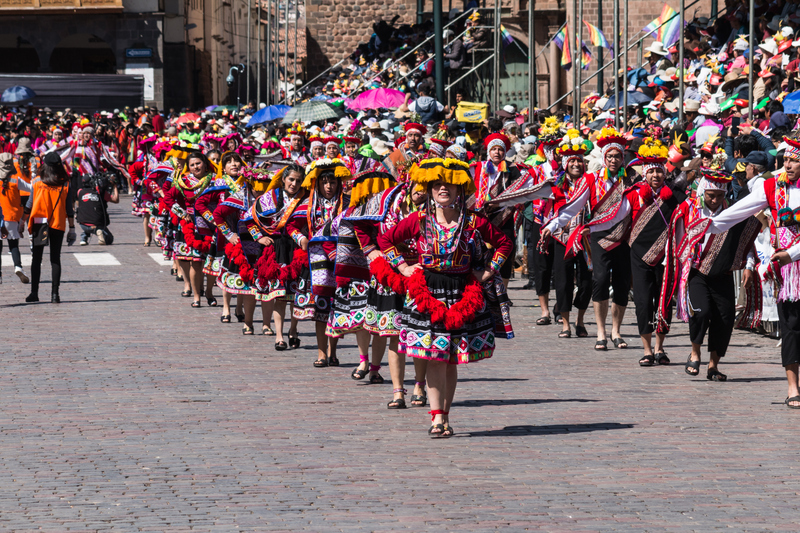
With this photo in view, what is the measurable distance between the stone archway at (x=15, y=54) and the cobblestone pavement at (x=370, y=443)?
55733mm

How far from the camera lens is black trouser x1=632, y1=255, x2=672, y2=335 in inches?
461

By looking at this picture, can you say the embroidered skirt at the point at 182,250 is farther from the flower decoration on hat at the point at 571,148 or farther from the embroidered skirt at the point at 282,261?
the flower decoration on hat at the point at 571,148

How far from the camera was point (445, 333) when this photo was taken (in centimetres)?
821

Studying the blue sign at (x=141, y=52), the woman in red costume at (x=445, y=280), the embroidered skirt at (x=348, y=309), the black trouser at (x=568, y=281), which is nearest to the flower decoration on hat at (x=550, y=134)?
the black trouser at (x=568, y=281)

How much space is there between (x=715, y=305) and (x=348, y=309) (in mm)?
2958

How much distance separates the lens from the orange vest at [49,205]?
1617 centimetres

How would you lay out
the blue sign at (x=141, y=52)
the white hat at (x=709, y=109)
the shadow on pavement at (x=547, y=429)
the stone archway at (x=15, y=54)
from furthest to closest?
the stone archway at (x=15, y=54)
the blue sign at (x=141, y=52)
the white hat at (x=709, y=109)
the shadow on pavement at (x=547, y=429)

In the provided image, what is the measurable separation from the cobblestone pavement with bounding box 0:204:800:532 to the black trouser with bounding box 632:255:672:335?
40cm

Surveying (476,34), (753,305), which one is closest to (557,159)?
(753,305)

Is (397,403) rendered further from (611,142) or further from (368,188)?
(611,142)

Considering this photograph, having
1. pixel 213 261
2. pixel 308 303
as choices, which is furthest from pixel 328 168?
pixel 213 261

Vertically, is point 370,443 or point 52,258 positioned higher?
point 52,258

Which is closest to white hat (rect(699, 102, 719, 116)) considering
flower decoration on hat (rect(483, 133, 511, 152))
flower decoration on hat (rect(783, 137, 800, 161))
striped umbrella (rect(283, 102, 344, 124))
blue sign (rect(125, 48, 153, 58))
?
flower decoration on hat (rect(483, 133, 511, 152))

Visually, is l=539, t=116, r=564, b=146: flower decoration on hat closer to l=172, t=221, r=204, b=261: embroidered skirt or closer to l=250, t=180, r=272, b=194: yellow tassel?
l=250, t=180, r=272, b=194: yellow tassel
